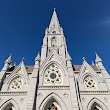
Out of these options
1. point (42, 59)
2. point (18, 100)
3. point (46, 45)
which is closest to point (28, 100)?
point (18, 100)

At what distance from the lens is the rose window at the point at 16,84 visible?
20.9 metres

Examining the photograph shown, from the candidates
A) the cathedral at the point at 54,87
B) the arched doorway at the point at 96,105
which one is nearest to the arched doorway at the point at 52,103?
the cathedral at the point at 54,87

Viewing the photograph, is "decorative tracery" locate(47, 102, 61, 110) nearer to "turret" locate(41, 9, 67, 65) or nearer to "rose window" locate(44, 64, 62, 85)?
"rose window" locate(44, 64, 62, 85)

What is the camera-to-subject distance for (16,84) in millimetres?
21547

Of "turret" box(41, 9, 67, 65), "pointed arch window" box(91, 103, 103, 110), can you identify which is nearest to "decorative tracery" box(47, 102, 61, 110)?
"pointed arch window" box(91, 103, 103, 110)

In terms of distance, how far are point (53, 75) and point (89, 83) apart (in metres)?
7.05

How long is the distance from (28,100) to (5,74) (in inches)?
341

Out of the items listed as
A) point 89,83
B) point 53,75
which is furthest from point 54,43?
point 89,83

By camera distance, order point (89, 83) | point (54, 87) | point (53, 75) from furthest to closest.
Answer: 1. point (53, 75)
2. point (89, 83)
3. point (54, 87)

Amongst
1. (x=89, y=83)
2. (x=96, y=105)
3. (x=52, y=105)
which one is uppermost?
(x=89, y=83)

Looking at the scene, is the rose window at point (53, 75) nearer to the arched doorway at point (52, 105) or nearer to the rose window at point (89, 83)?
the arched doorway at point (52, 105)

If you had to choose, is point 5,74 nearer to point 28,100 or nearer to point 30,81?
point 30,81

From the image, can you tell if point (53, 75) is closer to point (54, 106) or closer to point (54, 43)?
point (54, 106)

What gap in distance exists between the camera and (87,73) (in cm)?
2280
